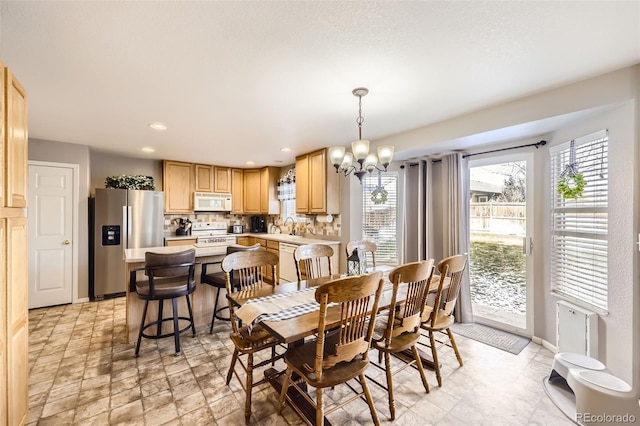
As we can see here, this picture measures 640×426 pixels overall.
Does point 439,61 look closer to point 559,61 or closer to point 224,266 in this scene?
point 559,61

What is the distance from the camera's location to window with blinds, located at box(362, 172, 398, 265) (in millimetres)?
3957

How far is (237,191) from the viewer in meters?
5.92

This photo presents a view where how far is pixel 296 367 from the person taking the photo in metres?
1.61

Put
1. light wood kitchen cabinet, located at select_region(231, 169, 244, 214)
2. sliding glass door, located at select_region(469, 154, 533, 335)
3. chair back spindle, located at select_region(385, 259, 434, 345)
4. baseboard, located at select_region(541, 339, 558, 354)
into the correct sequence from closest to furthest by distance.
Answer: chair back spindle, located at select_region(385, 259, 434, 345), baseboard, located at select_region(541, 339, 558, 354), sliding glass door, located at select_region(469, 154, 533, 335), light wood kitchen cabinet, located at select_region(231, 169, 244, 214)

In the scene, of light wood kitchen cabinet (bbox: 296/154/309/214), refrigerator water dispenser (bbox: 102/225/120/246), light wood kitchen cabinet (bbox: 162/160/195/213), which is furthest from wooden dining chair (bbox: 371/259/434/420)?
light wood kitchen cabinet (bbox: 162/160/195/213)

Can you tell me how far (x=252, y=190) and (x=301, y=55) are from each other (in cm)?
443

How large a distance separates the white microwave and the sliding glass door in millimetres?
4496

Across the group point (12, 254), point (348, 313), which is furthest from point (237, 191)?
point (348, 313)

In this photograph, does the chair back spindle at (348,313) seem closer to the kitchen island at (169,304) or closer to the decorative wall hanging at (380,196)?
the kitchen island at (169,304)

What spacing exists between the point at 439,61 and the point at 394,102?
0.67 meters

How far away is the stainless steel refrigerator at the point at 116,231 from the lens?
416 centimetres

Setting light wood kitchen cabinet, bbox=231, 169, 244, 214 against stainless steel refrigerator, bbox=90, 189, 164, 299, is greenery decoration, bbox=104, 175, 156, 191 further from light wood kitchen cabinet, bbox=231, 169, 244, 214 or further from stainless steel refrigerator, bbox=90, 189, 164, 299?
light wood kitchen cabinet, bbox=231, 169, 244, 214

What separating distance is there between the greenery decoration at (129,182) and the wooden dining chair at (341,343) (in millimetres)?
4279

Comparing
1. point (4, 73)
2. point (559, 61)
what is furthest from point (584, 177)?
point (4, 73)
